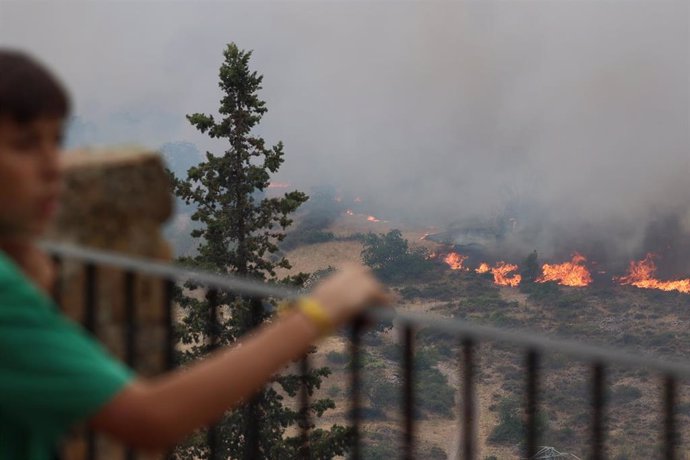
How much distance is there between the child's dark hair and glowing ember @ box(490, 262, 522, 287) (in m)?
146

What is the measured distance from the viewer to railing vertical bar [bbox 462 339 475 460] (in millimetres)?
2479

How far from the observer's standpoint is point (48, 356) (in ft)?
4.99

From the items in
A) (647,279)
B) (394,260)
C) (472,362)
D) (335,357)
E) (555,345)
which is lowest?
(335,357)

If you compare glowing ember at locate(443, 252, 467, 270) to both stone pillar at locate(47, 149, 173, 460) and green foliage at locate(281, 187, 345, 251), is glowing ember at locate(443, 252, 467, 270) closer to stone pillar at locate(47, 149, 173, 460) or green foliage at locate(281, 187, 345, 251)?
green foliage at locate(281, 187, 345, 251)

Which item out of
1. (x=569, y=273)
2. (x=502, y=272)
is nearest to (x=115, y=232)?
(x=502, y=272)

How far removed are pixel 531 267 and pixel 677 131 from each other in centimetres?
5657

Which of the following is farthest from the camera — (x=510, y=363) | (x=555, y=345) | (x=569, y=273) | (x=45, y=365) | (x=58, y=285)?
(x=569, y=273)

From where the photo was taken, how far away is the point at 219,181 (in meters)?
33.3

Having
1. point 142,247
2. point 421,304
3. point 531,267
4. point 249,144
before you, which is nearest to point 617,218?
point 531,267

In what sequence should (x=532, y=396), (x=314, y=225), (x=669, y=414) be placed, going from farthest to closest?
(x=314, y=225), (x=532, y=396), (x=669, y=414)

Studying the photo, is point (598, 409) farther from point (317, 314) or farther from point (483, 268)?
point (483, 268)

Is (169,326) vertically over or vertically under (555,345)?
under

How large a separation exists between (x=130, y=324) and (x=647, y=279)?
6186 inches

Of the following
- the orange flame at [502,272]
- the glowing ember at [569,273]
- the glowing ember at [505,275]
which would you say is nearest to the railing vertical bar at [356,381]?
the orange flame at [502,272]
